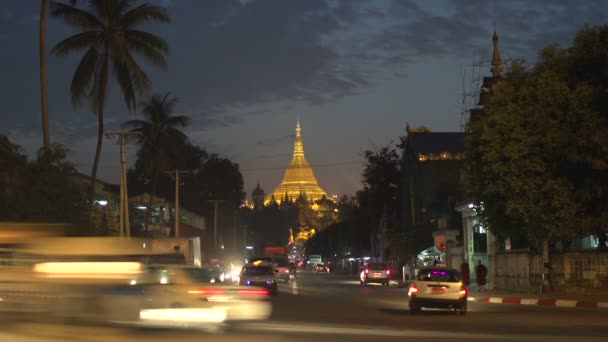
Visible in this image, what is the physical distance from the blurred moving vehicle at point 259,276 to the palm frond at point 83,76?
42.7 feet

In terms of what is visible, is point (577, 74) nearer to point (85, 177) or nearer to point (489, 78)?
point (489, 78)

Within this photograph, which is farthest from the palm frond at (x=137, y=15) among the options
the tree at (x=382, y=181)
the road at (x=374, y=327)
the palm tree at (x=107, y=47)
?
the tree at (x=382, y=181)

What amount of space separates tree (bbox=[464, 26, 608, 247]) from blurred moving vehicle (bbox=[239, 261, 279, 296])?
34.2 feet

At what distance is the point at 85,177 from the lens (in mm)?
77000

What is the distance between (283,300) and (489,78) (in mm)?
20977

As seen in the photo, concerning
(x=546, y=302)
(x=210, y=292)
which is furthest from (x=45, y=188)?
(x=210, y=292)

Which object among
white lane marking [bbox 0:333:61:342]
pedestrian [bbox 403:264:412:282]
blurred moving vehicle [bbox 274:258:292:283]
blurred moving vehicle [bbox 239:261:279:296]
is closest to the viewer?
white lane marking [bbox 0:333:61:342]

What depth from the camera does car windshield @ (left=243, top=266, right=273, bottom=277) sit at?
42244 millimetres

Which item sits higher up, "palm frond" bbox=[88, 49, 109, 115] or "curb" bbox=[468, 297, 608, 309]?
"palm frond" bbox=[88, 49, 109, 115]

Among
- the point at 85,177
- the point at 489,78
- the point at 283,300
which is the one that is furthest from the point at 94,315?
the point at 85,177

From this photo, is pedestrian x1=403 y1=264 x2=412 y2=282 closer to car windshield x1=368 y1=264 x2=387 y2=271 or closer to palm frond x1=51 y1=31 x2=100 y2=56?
car windshield x1=368 y1=264 x2=387 y2=271

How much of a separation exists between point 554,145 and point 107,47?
930 inches

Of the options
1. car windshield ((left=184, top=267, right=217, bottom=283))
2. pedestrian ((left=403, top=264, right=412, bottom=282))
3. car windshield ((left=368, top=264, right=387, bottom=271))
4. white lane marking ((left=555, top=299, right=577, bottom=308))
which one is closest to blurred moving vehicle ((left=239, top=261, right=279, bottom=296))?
white lane marking ((left=555, top=299, right=577, bottom=308))

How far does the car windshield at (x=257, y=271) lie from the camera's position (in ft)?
139
